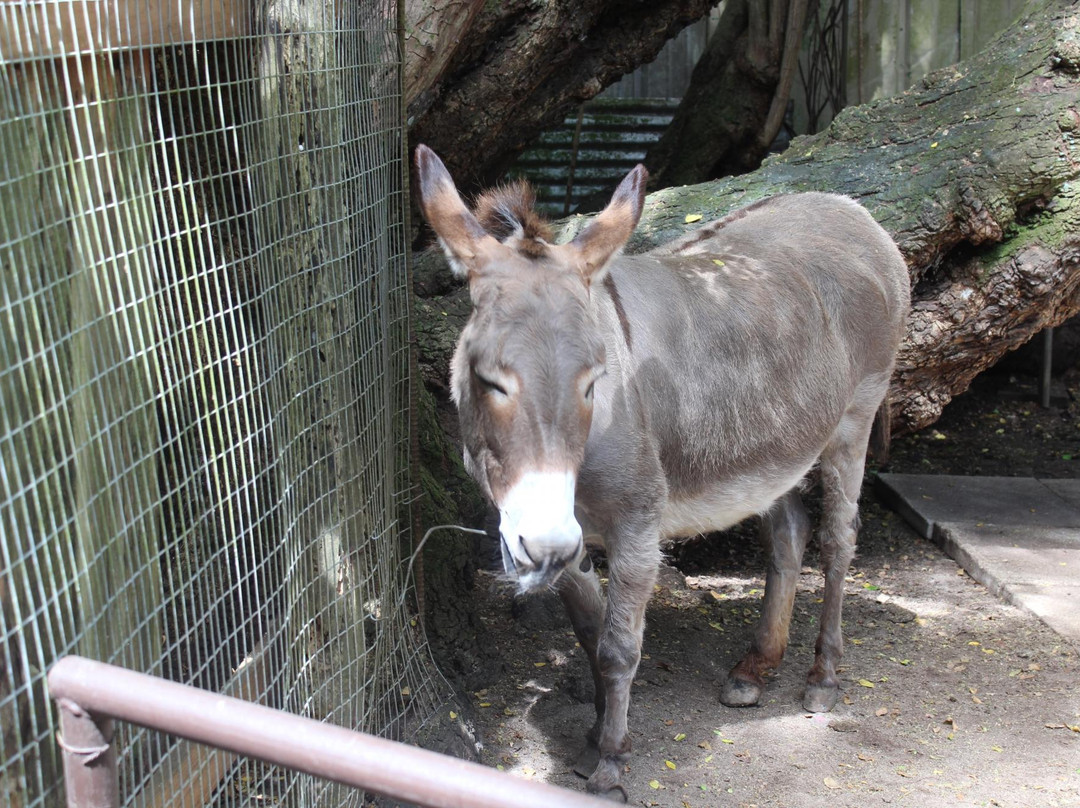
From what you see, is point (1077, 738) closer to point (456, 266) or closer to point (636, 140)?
point (456, 266)

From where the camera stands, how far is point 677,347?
139 inches

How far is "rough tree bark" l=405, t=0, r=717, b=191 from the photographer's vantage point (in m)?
3.94

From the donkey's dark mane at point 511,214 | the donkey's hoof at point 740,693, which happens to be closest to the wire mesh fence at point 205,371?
the donkey's dark mane at point 511,214

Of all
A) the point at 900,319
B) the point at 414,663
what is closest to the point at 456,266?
the point at 414,663

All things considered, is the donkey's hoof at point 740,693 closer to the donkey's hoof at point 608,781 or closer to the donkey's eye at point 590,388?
the donkey's hoof at point 608,781

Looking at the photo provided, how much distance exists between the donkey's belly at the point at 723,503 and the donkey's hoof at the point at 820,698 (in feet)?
2.61

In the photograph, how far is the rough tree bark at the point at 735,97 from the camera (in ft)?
25.4

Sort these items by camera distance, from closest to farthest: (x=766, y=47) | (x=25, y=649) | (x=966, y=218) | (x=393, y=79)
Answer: (x=25, y=649) < (x=393, y=79) < (x=966, y=218) < (x=766, y=47)

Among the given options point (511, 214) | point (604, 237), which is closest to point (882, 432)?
point (604, 237)

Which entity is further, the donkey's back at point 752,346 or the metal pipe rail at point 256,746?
the donkey's back at point 752,346

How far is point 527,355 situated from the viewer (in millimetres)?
2551

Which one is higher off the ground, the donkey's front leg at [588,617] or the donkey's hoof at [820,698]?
the donkey's front leg at [588,617]

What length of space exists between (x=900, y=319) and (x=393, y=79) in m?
2.43

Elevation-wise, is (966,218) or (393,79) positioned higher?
(393,79)
